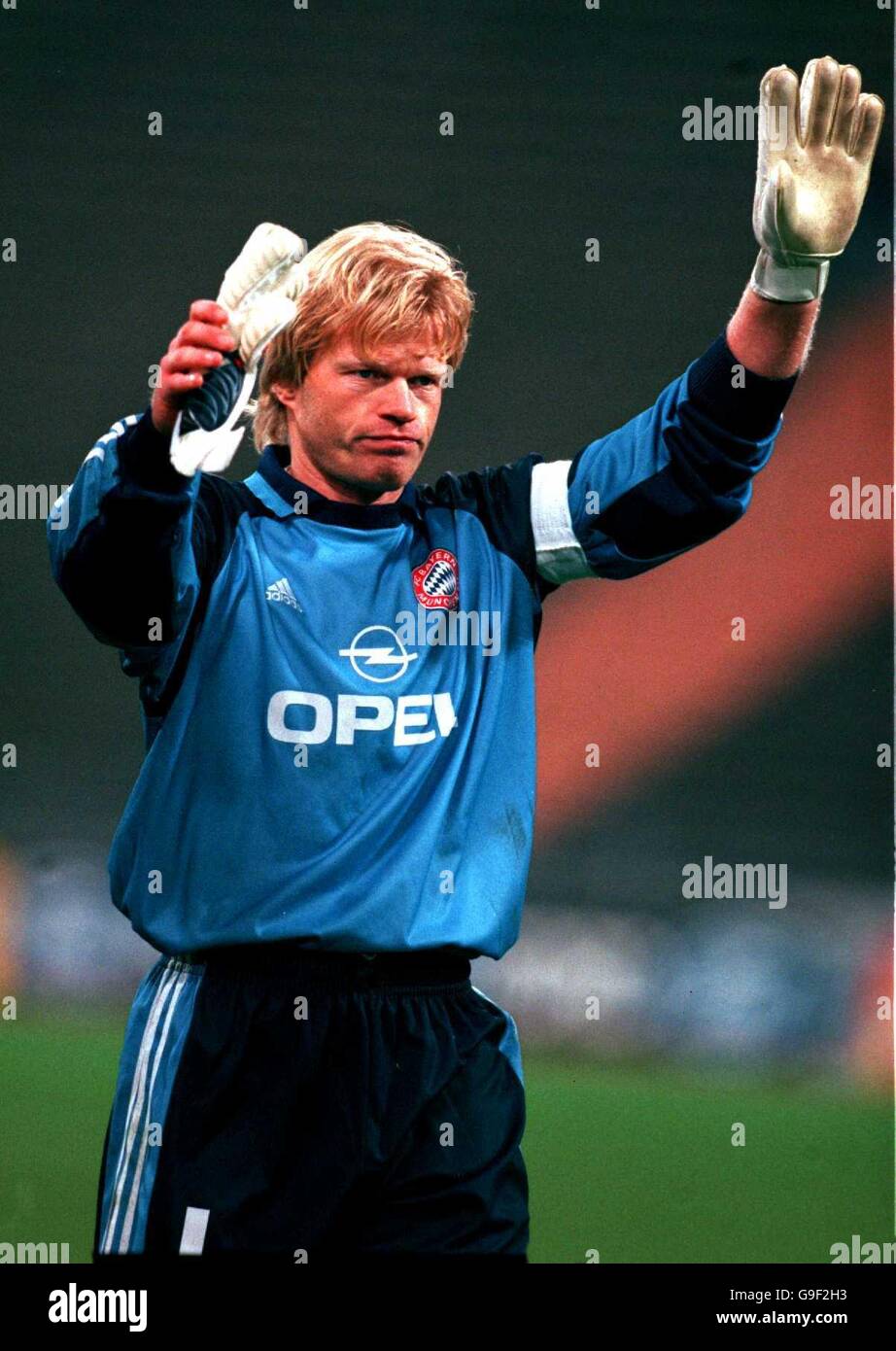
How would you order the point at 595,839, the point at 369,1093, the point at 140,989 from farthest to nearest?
the point at 595,839, the point at 140,989, the point at 369,1093

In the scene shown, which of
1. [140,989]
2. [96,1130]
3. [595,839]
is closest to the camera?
[140,989]

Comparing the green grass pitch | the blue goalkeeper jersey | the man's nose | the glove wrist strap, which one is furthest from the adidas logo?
the green grass pitch

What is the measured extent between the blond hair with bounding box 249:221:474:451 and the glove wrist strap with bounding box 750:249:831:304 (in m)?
0.38

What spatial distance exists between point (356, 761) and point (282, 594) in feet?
0.67

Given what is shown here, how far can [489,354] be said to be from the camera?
3840 mm

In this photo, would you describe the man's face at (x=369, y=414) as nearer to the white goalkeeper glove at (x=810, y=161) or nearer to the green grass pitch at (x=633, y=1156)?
the white goalkeeper glove at (x=810, y=161)

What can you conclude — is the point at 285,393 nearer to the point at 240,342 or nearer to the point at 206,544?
the point at 206,544

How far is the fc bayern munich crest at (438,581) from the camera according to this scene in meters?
2.06

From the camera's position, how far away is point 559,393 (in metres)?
3.84

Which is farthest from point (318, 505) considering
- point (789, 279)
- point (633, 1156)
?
point (633, 1156)

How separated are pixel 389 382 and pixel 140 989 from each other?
729 mm

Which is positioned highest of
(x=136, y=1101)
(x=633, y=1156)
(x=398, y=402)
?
(x=398, y=402)

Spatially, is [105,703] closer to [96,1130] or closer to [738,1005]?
[96,1130]

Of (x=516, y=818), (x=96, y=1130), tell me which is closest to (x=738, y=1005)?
(x=96, y=1130)
